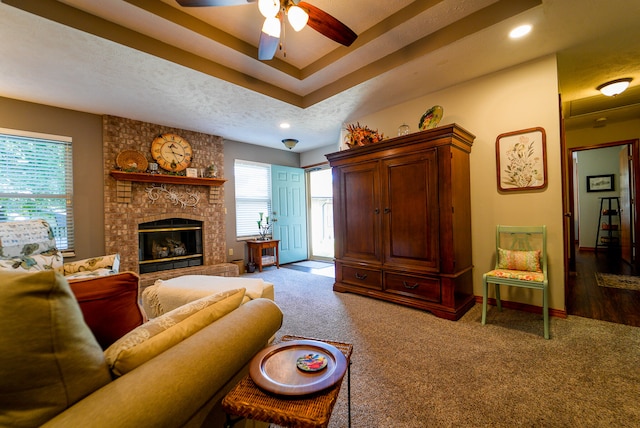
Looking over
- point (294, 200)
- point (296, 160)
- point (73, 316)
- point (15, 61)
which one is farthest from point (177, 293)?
point (296, 160)

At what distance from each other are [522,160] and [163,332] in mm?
3252

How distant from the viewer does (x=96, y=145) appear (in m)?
3.56

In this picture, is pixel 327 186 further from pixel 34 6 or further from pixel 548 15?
pixel 34 6

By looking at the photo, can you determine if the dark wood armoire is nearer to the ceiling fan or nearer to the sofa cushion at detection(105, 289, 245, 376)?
the ceiling fan

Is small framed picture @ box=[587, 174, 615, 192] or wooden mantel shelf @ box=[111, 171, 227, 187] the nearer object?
wooden mantel shelf @ box=[111, 171, 227, 187]

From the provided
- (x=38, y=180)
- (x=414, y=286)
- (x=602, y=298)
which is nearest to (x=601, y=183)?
(x=602, y=298)

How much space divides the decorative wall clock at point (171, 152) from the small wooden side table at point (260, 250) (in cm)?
180

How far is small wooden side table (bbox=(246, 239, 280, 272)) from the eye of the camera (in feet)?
15.9

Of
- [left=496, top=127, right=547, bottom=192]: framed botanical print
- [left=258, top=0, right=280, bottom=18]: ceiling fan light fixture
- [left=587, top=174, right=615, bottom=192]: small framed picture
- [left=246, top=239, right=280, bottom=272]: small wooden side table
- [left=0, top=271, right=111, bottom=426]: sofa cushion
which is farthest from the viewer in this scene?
[left=587, top=174, right=615, bottom=192]: small framed picture

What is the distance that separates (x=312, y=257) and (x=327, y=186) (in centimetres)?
170

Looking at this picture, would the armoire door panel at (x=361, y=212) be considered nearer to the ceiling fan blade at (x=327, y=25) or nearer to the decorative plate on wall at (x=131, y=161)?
the ceiling fan blade at (x=327, y=25)

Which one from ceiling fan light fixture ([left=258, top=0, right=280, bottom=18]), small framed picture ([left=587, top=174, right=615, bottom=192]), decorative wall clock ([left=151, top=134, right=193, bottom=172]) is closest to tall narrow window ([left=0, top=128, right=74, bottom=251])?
decorative wall clock ([left=151, top=134, right=193, bottom=172])

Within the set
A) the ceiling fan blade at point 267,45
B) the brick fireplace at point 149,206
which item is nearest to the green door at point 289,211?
the brick fireplace at point 149,206

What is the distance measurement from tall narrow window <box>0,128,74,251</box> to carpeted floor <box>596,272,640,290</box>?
698cm
